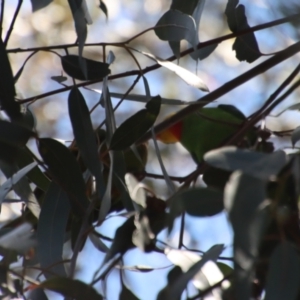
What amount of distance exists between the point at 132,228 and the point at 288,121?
8.69 feet

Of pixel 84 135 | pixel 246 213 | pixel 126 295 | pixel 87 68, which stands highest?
pixel 87 68

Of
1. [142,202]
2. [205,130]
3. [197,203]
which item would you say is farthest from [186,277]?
[205,130]

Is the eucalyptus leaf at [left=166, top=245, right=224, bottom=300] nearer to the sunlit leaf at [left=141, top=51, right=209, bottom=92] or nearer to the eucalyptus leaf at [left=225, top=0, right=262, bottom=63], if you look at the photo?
the sunlit leaf at [left=141, top=51, right=209, bottom=92]

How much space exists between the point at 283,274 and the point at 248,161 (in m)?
0.13

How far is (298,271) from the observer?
0.59m

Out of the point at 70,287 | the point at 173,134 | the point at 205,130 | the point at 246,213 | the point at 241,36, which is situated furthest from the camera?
the point at 173,134

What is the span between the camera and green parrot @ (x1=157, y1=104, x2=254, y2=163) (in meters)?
2.10

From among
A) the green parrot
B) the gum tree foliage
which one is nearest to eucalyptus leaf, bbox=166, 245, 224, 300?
the gum tree foliage

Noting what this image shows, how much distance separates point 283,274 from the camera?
1.93 feet

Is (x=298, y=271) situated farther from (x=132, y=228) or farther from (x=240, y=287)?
(x=132, y=228)

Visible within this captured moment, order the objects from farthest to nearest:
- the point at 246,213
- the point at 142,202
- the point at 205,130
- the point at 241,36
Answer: the point at 205,130 → the point at 241,36 → the point at 142,202 → the point at 246,213

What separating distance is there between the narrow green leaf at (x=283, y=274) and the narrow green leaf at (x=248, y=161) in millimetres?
103

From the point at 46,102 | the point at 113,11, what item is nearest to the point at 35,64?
the point at 46,102

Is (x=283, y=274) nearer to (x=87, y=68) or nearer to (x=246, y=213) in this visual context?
(x=246, y=213)
